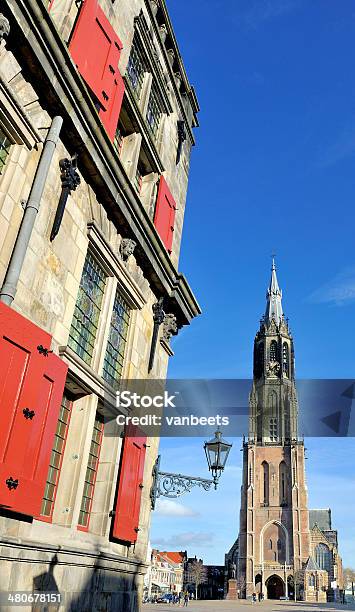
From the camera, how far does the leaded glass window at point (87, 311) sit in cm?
814

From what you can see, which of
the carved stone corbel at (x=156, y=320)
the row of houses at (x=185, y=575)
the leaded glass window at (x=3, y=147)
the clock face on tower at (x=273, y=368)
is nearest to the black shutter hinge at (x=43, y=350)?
the leaded glass window at (x=3, y=147)

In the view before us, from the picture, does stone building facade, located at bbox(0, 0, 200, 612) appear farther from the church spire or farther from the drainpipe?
the church spire

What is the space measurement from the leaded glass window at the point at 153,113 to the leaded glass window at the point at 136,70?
623 millimetres

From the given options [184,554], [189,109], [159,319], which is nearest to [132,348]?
[159,319]

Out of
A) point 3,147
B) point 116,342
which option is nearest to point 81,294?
point 116,342

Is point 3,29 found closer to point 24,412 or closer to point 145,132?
point 24,412

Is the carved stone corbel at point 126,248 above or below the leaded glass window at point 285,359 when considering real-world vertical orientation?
below

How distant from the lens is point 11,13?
6.37 m

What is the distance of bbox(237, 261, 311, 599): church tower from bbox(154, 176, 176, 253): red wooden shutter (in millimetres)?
72914

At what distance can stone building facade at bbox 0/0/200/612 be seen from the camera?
597 centimetres

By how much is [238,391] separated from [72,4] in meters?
7.95

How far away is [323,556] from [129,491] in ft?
367

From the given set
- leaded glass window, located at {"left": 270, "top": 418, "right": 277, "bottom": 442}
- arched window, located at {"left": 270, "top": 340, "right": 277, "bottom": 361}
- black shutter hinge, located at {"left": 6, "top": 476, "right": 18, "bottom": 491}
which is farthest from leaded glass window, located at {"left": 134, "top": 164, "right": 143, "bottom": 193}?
arched window, located at {"left": 270, "top": 340, "right": 277, "bottom": 361}

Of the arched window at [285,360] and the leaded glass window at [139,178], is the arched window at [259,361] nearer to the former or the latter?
→ the arched window at [285,360]
